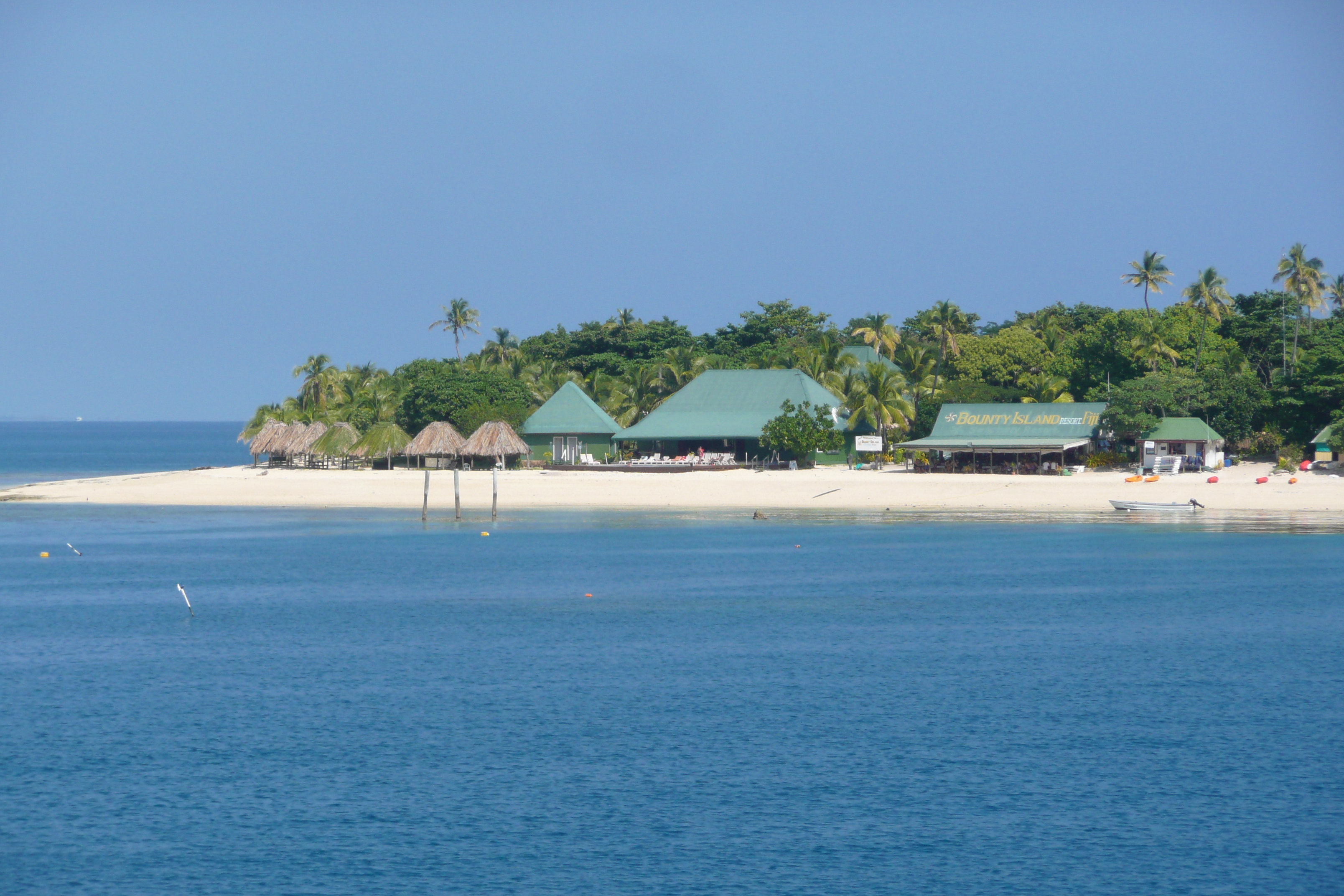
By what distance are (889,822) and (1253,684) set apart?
10193 millimetres

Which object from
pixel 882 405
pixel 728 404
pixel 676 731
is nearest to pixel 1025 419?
pixel 882 405

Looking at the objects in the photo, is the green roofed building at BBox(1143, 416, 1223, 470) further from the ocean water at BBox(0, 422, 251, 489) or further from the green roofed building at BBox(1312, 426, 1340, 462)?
the ocean water at BBox(0, 422, 251, 489)

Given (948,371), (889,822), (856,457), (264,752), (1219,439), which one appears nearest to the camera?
(889,822)

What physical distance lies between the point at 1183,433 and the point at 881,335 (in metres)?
33.4

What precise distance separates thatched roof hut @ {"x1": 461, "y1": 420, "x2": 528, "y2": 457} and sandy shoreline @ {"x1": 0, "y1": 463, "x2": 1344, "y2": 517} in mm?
→ 1209

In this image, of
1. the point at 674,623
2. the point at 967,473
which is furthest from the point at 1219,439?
the point at 674,623

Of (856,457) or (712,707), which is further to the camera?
(856,457)

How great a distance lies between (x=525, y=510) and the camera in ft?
193

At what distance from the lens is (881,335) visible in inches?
3740

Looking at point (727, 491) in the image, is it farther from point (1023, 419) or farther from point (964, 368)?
point (964, 368)

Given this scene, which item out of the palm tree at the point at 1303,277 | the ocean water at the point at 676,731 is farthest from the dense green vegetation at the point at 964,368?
the ocean water at the point at 676,731

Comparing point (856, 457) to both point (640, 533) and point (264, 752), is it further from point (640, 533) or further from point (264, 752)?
point (264, 752)

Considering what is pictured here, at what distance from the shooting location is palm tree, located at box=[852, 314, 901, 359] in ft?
310

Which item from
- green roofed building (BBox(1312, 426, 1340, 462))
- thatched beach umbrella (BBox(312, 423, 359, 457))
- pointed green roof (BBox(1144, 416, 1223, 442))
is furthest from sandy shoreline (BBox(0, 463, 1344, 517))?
thatched beach umbrella (BBox(312, 423, 359, 457))
